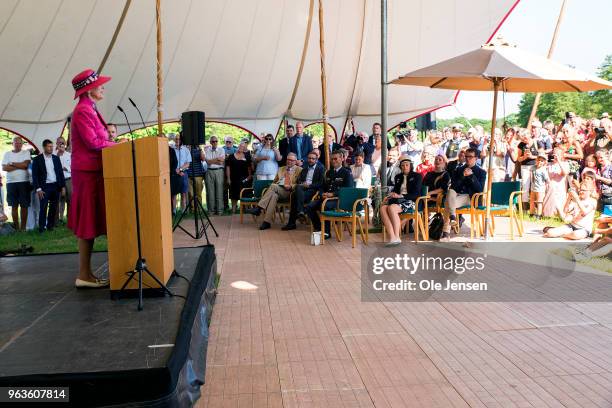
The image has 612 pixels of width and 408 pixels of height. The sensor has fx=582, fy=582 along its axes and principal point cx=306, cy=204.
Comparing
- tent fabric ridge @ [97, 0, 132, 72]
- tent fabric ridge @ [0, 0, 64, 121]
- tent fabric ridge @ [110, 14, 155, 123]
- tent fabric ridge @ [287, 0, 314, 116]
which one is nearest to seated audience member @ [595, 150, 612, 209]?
tent fabric ridge @ [287, 0, 314, 116]

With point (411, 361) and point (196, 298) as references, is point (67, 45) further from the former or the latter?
point (411, 361)

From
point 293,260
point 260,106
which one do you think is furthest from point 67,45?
point 293,260

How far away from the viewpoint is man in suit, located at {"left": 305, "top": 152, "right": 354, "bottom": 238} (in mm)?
7776

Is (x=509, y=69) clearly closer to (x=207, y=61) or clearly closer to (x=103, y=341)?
(x=103, y=341)


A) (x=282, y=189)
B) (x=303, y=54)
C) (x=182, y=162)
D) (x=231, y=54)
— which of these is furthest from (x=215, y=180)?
(x=303, y=54)

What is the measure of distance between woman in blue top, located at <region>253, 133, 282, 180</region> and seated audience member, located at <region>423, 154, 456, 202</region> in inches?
134

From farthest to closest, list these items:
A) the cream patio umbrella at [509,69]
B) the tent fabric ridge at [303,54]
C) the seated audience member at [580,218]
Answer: the tent fabric ridge at [303,54]
the seated audience member at [580,218]
the cream patio umbrella at [509,69]

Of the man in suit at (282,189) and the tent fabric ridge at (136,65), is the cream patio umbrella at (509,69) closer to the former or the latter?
the man in suit at (282,189)

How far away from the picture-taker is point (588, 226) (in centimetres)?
685

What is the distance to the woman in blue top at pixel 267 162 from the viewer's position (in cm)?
1024

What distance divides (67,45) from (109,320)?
853 centimetres

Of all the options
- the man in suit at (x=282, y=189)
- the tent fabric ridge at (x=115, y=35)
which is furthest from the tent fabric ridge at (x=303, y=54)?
the man in suit at (x=282, y=189)

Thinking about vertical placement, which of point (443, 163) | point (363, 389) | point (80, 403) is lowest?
point (363, 389)

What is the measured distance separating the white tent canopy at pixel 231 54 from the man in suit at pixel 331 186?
5.28m
